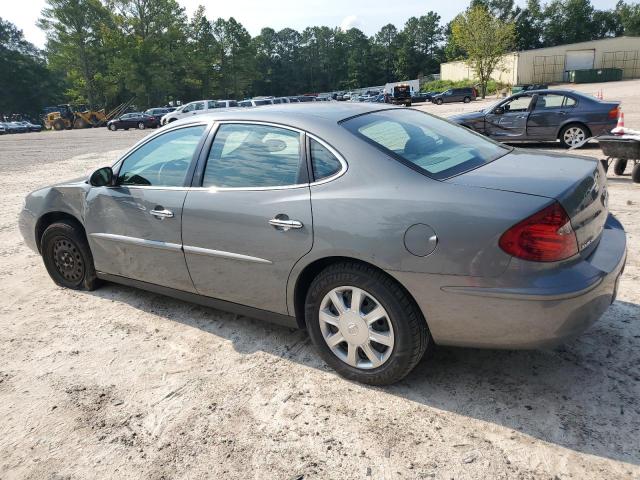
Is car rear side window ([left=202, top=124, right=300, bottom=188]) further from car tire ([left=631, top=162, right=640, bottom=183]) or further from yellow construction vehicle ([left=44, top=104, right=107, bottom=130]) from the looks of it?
yellow construction vehicle ([left=44, top=104, right=107, bottom=130])

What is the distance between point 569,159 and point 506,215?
107cm

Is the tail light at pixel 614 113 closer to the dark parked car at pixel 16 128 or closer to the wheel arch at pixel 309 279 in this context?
the wheel arch at pixel 309 279

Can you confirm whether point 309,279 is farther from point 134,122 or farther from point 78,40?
point 78,40

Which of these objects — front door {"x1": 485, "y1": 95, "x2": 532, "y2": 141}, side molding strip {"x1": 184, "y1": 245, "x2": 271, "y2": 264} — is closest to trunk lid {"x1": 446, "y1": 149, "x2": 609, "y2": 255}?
side molding strip {"x1": 184, "y1": 245, "x2": 271, "y2": 264}

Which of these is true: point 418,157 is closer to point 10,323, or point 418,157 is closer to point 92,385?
point 92,385

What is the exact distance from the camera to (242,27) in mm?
79062

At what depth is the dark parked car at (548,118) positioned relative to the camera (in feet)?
35.0

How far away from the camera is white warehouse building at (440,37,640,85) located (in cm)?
6569

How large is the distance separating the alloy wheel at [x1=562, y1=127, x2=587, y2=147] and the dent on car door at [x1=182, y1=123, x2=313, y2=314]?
982 centimetres

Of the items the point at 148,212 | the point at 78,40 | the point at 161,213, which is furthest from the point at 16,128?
the point at 161,213

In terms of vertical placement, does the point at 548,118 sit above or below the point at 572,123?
above

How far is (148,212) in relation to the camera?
3613 millimetres

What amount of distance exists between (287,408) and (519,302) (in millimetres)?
1360

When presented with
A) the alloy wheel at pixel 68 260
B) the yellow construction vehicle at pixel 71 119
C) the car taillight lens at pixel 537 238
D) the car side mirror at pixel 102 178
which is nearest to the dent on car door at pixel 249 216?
the car side mirror at pixel 102 178
